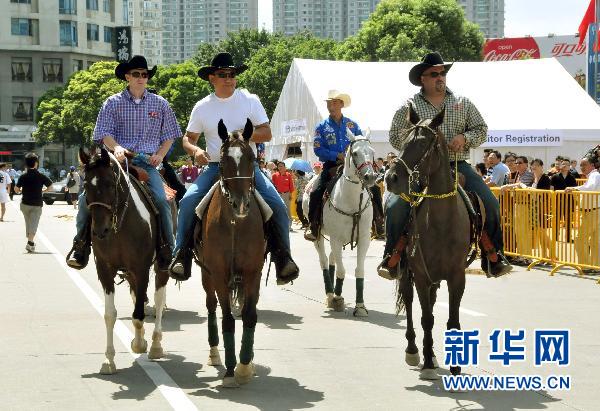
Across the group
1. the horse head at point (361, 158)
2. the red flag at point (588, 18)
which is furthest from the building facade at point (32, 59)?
the horse head at point (361, 158)

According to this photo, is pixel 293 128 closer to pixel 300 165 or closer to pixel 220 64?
pixel 300 165

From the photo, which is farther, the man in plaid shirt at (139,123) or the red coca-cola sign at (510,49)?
the red coca-cola sign at (510,49)

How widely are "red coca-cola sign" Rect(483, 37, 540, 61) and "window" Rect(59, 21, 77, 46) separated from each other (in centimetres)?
4523

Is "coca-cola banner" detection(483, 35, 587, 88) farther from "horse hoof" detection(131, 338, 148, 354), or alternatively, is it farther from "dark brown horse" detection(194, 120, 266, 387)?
"dark brown horse" detection(194, 120, 266, 387)

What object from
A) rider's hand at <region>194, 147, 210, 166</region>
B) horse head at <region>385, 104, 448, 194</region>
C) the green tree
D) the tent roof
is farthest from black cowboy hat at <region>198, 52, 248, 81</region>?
the green tree

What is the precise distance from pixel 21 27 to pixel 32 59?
335 centimetres

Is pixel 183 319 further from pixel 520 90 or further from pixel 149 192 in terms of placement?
pixel 520 90

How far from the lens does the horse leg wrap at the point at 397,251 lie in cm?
914

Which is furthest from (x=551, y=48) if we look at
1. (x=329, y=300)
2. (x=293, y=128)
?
(x=329, y=300)

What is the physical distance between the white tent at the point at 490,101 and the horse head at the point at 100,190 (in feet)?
77.1

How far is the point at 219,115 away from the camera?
31.6 ft

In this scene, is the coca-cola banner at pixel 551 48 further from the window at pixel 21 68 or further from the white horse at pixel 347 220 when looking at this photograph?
the white horse at pixel 347 220

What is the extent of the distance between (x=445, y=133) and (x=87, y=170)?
10.1 ft

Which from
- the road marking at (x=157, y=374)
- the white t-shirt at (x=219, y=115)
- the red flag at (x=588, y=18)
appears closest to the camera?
the road marking at (x=157, y=374)
